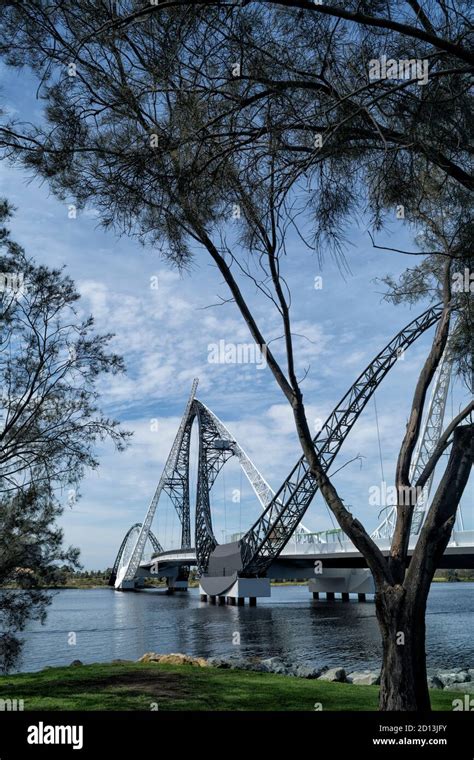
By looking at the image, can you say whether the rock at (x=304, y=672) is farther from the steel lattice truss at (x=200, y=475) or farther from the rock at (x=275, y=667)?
the steel lattice truss at (x=200, y=475)

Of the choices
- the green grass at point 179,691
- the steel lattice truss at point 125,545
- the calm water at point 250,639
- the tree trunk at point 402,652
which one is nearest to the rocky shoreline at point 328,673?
the green grass at point 179,691

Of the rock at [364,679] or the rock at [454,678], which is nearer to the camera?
the rock at [364,679]

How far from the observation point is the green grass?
391 inches

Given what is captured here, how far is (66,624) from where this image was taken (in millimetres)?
46906

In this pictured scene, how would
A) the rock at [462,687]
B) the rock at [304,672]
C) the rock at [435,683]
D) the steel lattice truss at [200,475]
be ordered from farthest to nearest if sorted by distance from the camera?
the steel lattice truss at [200,475] < the rock at [304,672] < the rock at [435,683] < the rock at [462,687]

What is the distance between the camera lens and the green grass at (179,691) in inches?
391

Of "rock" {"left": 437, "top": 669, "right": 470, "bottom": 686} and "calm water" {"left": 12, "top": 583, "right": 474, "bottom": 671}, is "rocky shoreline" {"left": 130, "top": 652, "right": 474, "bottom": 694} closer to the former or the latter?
"rock" {"left": 437, "top": 669, "right": 470, "bottom": 686}

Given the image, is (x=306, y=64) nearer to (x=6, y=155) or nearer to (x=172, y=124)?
(x=172, y=124)

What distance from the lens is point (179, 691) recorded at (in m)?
11.0

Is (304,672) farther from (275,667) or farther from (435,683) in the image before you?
(435,683)

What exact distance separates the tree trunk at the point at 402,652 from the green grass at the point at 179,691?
237cm

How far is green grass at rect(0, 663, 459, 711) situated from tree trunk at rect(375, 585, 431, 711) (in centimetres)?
237

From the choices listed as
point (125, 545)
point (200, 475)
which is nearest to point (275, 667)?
point (200, 475)

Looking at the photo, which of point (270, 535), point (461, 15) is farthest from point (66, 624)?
point (461, 15)
